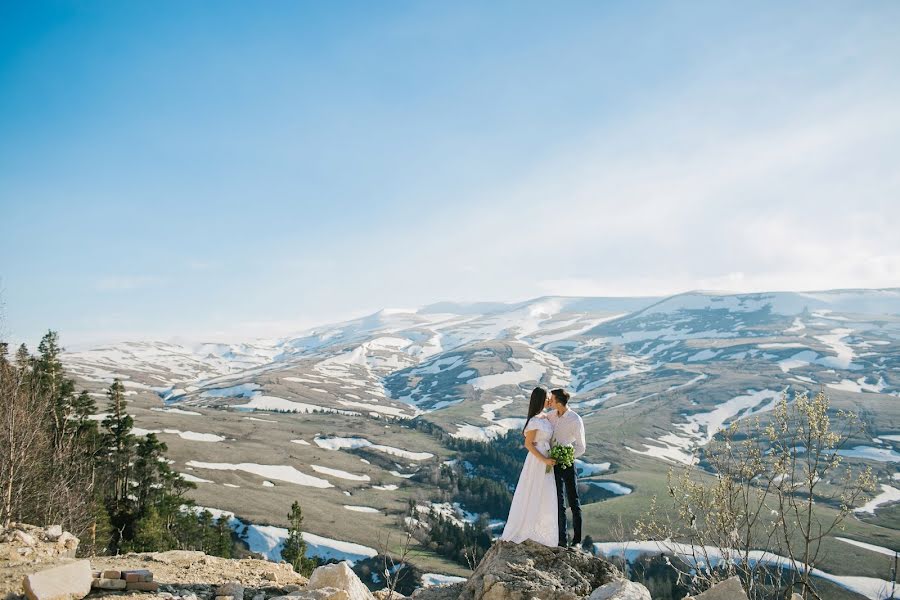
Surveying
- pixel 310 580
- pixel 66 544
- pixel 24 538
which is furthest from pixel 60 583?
pixel 66 544

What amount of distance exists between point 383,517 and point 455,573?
2968cm

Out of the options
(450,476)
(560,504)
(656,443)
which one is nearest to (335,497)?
(450,476)

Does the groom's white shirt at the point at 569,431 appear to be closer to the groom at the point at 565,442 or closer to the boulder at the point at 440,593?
the groom at the point at 565,442

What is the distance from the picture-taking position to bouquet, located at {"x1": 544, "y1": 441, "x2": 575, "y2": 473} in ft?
33.9

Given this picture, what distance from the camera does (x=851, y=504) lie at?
37.2ft

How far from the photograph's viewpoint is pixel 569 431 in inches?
413

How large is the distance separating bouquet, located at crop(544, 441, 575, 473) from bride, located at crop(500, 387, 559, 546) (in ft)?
0.40

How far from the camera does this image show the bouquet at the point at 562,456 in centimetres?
1032

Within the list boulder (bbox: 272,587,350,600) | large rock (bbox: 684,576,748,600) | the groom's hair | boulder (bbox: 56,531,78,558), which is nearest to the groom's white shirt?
the groom's hair

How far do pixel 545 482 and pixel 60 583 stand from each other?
28.0 ft

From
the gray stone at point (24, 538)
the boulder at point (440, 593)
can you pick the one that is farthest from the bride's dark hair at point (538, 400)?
the gray stone at point (24, 538)

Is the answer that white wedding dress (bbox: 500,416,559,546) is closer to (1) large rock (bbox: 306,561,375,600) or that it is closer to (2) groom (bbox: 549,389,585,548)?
(2) groom (bbox: 549,389,585,548)

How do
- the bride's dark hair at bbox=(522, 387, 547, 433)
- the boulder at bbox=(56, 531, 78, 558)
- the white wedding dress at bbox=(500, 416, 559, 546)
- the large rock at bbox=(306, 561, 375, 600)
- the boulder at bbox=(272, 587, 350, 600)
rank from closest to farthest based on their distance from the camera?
the boulder at bbox=(272, 587, 350, 600) < the large rock at bbox=(306, 561, 375, 600) < the white wedding dress at bbox=(500, 416, 559, 546) < the bride's dark hair at bbox=(522, 387, 547, 433) < the boulder at bbox=(56, 531, 78, 558)

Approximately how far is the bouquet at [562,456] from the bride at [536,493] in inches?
4.8
